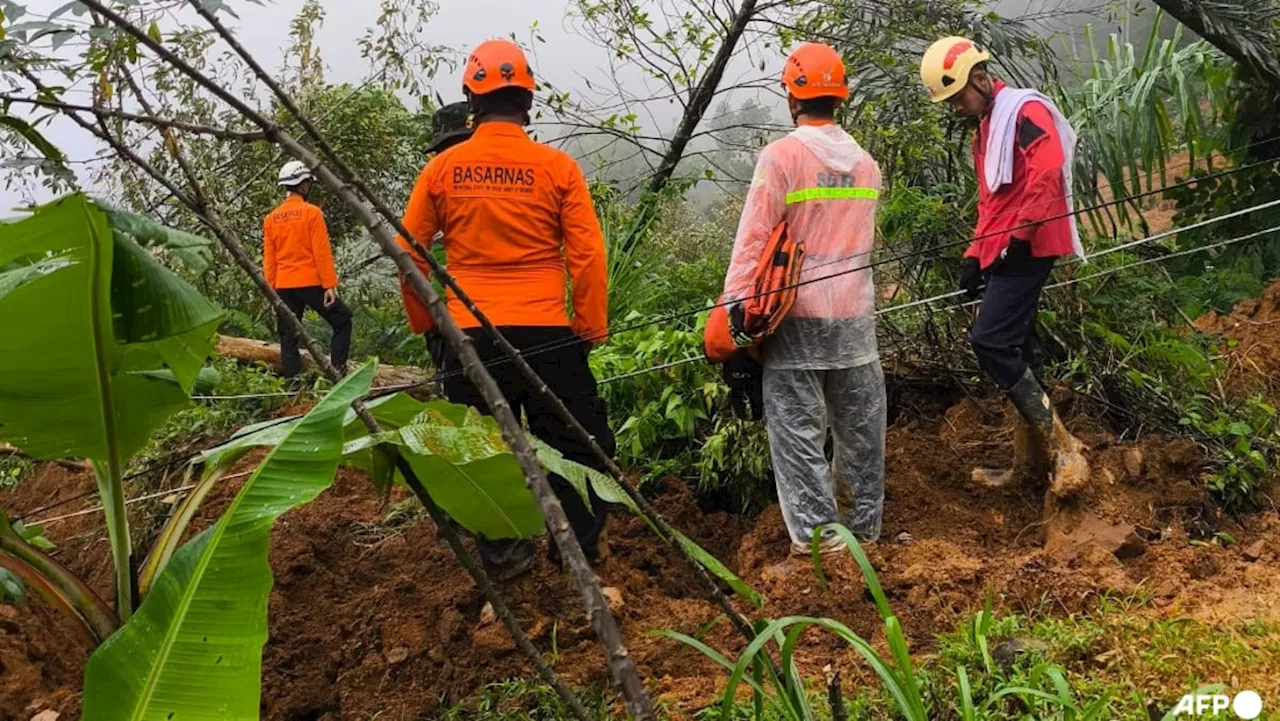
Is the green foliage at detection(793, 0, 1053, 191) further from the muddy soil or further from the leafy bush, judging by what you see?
the muddy soil

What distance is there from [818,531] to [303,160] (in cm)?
123

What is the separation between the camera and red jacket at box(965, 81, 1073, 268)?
12.7 feet

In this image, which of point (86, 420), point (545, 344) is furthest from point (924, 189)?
point (86, 420)

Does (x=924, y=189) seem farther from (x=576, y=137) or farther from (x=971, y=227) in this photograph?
(x=576, y=137)

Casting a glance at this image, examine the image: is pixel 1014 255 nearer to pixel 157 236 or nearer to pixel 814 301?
pixel 814 301

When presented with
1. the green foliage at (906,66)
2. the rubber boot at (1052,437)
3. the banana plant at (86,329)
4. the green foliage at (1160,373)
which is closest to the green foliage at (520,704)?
the banana plant at (86,329)

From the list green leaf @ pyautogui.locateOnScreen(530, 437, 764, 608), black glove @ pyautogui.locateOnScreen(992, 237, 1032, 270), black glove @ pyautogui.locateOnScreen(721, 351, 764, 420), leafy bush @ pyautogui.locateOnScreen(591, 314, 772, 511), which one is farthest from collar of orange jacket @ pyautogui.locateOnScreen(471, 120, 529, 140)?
black glove @ pyautogui.locateOnScreen(992, 237, 1032, 270)

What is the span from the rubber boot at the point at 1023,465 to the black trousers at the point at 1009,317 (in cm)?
27

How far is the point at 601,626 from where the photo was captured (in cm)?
105

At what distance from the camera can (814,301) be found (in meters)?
3.74

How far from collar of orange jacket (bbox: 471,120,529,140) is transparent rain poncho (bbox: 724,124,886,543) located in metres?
0.90

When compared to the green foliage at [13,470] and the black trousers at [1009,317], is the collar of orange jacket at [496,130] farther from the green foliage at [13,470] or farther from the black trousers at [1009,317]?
the green foliage at [13,470]

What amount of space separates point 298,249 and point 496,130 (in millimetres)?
4160

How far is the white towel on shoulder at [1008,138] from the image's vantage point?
3945mm
